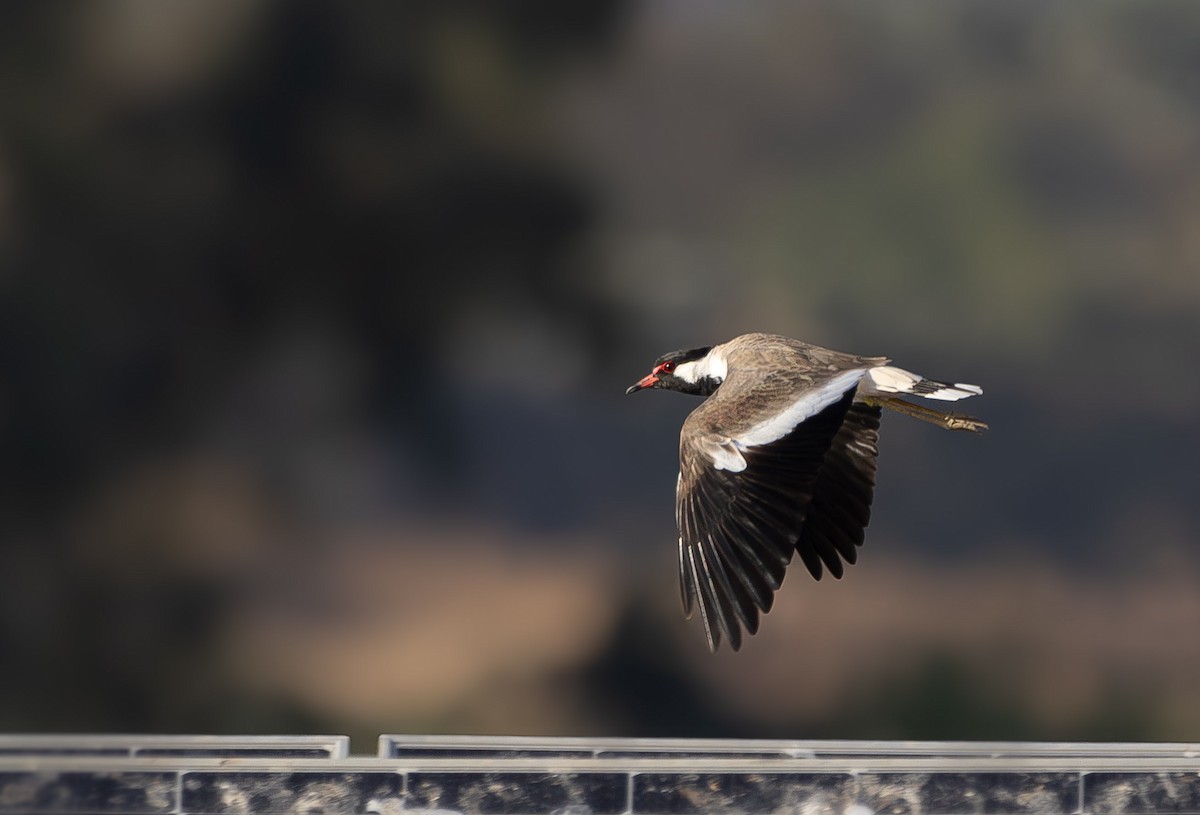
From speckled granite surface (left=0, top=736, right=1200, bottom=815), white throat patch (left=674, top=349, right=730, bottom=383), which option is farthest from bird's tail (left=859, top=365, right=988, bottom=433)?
speckled granite surface (left=0, top=736, right=1200, bottom=815)

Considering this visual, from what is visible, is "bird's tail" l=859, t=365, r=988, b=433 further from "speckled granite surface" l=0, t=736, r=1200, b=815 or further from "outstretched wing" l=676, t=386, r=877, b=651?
"speckled granite surface" l=0, t=736, r=1200, b=815

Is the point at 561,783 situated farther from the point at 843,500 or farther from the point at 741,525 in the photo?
the point at 843,500

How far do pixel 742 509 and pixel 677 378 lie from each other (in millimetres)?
1159

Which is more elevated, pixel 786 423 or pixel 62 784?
pixel 786 423

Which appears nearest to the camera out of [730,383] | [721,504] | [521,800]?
[721,504]

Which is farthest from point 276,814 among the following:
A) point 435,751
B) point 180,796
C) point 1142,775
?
point 1142,775

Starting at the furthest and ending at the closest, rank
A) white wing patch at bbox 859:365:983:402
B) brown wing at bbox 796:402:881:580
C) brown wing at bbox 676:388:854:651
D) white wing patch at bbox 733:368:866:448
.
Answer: white wing patch at bbox 859:365:983:402 < brown wing at bbox 796:402:881:580 < white wing patch at bbox 733:368:866:448 < brown wing at bbox 676:388:854:651

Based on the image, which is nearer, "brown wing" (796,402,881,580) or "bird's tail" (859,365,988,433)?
"brown wing" (796,402,881,580)

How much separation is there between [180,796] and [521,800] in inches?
29.8

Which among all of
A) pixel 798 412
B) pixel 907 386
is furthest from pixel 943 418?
pixel 798 412

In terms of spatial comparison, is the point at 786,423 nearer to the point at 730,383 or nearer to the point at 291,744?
the point at 730,383

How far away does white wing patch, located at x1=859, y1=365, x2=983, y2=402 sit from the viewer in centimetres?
392

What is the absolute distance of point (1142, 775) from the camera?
11.7 feet

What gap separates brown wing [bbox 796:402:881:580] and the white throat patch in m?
0.37
